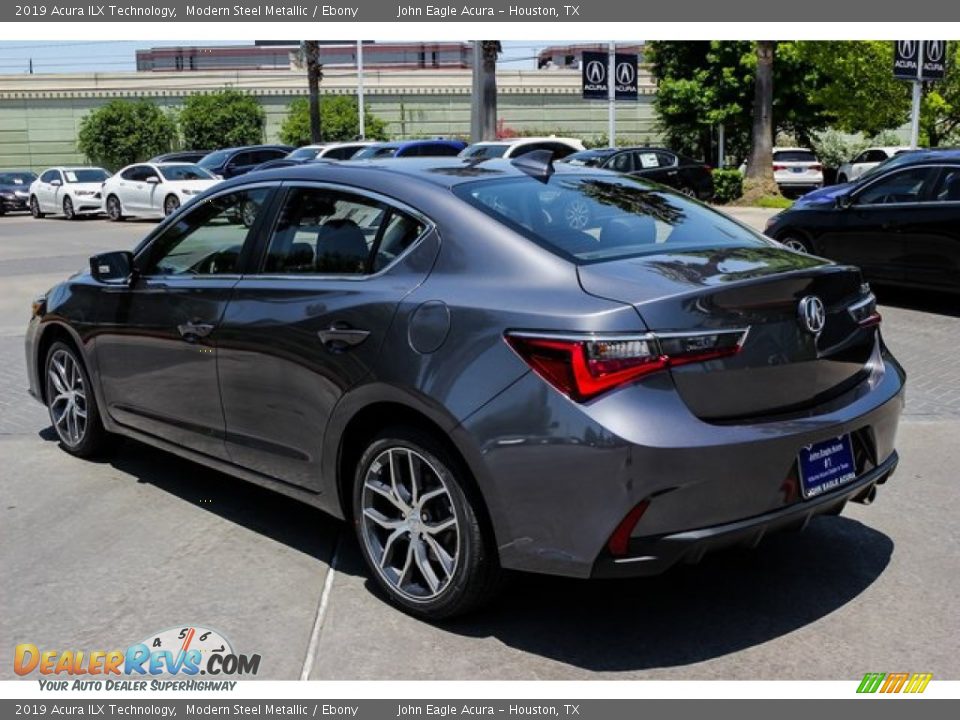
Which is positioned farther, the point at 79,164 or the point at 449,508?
the point at 79,164

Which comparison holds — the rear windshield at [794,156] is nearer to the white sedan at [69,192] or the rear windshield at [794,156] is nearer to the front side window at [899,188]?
the white sedan at [69,192]

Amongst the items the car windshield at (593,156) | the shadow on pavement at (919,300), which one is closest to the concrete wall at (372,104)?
the car windshield at (593,156)

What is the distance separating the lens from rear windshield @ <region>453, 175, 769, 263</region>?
4.10 meters

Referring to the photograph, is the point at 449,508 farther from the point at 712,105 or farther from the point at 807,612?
the point at 712,105

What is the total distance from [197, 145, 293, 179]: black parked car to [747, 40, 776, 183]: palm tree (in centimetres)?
1251

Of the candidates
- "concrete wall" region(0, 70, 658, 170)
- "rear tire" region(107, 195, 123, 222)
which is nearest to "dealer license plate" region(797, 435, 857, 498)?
"rear tire" region(107, 195, 123, 222)

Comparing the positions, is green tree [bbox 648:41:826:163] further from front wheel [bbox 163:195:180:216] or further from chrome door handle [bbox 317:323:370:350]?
chrome door handle [bbox 317:323:370:350]

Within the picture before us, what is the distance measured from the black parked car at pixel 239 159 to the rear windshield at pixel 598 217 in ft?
84.1

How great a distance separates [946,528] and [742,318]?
2.04m

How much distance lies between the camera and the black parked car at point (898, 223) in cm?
1043

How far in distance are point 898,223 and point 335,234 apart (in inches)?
313

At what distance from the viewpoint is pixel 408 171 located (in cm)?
456

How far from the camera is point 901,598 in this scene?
4211 millimetres
